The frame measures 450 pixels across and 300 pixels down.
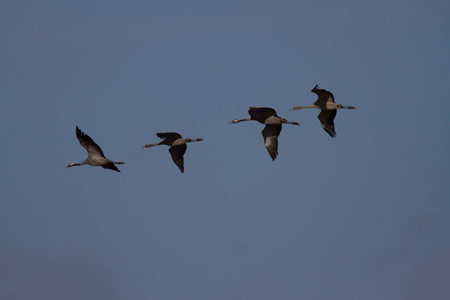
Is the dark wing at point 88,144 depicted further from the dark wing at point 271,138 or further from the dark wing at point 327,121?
the dark wing at point 327,121

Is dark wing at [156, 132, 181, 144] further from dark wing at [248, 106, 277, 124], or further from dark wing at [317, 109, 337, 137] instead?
dark wing at [317, 109, 337, 137]

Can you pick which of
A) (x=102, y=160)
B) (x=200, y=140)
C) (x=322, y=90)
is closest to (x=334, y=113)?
(x=322, y=90)

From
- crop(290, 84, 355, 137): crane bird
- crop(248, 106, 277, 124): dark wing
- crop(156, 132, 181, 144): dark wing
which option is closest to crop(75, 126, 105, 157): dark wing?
crop(156, 132, 181, 144): dark wing

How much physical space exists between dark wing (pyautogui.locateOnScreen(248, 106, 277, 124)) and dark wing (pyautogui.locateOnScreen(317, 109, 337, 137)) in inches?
110

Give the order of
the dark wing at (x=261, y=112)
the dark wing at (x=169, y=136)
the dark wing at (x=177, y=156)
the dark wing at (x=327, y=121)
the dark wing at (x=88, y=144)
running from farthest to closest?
the dark wing at (x=177, y=156), the dark wing at (x=169, y=136), the dark wing at (x=327, y=121), the dark wing at (x=261, y=112), the dark wing at (x=88, y=144)

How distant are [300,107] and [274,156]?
4.23 m

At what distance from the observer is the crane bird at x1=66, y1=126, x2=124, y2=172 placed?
182 ft

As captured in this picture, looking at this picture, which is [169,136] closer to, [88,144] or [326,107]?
[88,144]

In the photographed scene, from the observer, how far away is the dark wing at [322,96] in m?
57.2

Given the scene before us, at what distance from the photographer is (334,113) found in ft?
194

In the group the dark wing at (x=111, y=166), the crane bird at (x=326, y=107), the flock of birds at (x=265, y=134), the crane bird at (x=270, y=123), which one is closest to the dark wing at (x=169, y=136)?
the flock of birds at (x=265, y=134)

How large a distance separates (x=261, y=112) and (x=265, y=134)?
1.62m

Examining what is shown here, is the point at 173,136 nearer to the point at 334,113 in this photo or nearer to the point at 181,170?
the point at 181,170

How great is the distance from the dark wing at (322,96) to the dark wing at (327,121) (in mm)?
666
